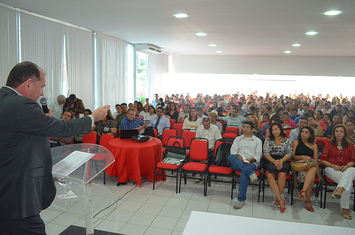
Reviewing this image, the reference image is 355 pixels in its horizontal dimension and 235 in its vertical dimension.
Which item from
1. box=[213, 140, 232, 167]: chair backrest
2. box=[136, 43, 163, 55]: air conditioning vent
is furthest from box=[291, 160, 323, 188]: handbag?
box=[136, 43, 163, 55]: air conditioning vent

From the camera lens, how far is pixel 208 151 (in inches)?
205

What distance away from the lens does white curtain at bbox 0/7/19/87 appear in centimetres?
610

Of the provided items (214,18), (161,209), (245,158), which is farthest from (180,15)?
(161,209)

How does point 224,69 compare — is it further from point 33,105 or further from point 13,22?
point 33,105

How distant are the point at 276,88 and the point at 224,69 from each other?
3.52 m

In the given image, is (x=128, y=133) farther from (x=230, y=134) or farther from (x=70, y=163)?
(x=70, y=163)

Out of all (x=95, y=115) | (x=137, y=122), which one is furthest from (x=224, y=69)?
(x=95, y=115)

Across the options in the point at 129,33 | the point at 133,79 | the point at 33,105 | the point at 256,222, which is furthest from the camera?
the point at 133,79

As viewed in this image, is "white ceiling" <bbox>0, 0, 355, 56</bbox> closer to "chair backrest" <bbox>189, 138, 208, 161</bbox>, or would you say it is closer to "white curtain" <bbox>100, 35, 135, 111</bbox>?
"white curtain" <bbox>100, 35, 135, 111</bbox>

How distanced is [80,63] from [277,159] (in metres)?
7.10

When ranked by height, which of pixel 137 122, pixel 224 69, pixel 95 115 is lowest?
pixel 137 122

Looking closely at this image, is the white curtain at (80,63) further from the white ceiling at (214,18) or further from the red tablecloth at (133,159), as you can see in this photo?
the red tablecloth at (133,159)

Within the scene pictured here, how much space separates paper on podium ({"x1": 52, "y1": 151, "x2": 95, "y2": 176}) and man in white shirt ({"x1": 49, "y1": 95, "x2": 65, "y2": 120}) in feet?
19.7

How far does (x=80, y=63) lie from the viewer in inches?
355
